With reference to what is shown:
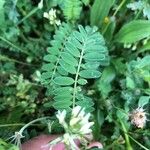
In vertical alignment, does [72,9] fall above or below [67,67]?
above

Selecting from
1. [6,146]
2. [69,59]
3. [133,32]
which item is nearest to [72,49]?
[69,59]

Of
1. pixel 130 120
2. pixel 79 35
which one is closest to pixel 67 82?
pixel 79 35

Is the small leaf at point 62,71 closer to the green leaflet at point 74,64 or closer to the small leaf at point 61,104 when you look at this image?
the green leaflet at point 74,64

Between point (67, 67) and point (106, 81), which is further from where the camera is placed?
point (106, 81)

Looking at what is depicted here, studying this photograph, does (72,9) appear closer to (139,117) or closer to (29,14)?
(29,14)

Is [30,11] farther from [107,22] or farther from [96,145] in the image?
[96,145]
